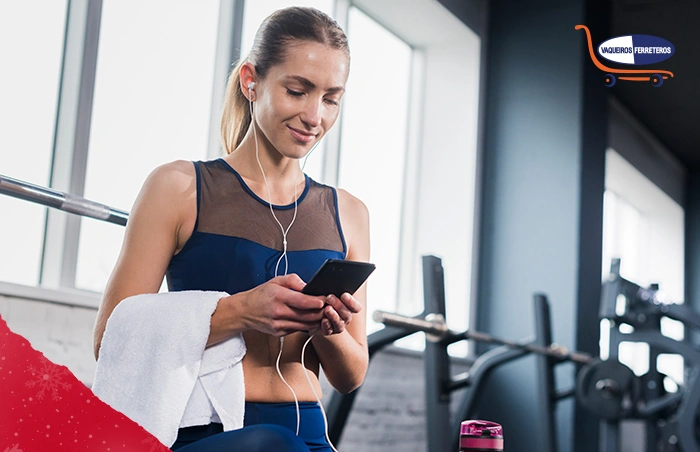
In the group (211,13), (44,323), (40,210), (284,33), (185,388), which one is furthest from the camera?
(211,13)

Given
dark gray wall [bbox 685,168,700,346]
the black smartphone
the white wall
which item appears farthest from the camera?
dark gray wall [bbox 685,168,700,346]

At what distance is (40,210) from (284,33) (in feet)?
4.34

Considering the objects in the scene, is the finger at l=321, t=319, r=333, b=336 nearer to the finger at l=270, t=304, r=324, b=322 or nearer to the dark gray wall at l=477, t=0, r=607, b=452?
the finger at l=270, t=304, r=324, b=322

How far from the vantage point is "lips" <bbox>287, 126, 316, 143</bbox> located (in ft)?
3.87

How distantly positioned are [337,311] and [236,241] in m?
0.22

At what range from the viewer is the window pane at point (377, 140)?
12.6 feet

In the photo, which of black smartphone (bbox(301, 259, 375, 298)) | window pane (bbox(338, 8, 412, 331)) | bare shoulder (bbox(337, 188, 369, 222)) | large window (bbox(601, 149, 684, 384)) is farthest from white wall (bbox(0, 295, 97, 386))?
large window (bbox(601, 149, 684, 384))

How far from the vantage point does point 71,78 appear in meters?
2.31

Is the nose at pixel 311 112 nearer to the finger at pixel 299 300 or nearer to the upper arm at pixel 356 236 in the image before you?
the upper arm at pixel 356 236

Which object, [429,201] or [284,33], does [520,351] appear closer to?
[429,201]

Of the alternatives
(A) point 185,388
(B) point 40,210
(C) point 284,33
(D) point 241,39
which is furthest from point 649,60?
(A) point 185,388

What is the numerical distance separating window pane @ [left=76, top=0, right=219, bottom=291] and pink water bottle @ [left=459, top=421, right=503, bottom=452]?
5.80 ft

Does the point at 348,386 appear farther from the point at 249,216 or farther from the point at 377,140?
the point at 377,140

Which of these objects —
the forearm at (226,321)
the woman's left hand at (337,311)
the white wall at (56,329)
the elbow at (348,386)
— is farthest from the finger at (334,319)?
the white wall at (56,329)
